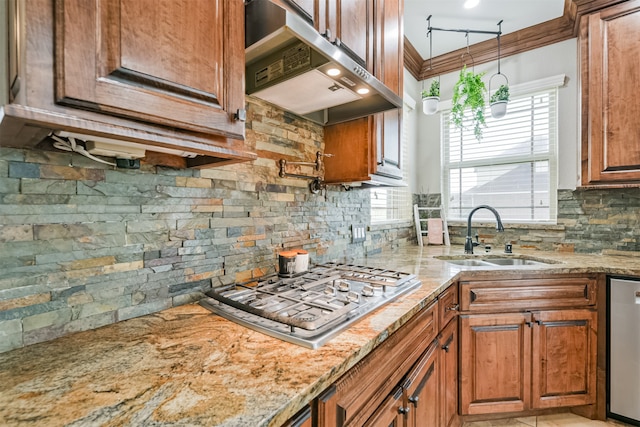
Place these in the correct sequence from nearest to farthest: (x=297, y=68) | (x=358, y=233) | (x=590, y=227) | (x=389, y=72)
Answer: (x=297, y=68), (x=389, y=72), (x=358, y=233), (x=590, y=227)

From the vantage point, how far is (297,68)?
3.92 feet

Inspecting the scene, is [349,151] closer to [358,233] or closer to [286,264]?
[358,233]

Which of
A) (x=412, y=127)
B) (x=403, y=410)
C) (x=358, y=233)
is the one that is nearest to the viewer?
(x=403, y=410)

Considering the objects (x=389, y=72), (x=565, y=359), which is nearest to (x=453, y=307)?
(x=565, y=359)

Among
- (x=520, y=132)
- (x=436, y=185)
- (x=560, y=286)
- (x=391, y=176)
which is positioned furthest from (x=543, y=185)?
(x=391, y=176)

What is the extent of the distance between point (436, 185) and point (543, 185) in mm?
896

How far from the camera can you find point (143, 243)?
40.7 inches

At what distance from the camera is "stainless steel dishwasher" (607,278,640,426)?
174cm

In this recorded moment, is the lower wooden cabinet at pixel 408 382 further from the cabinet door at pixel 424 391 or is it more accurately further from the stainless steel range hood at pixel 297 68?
the stainless steel range hood at pixel 297 68

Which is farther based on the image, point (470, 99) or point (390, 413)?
point (470, 99)

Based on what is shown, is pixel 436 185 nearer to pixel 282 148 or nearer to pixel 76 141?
pixel 282 148

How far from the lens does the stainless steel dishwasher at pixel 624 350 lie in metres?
1.74

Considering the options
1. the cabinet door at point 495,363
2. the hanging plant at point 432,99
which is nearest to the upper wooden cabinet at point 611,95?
the hanging plant at point 432,99

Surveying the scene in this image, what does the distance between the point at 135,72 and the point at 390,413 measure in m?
1.23
